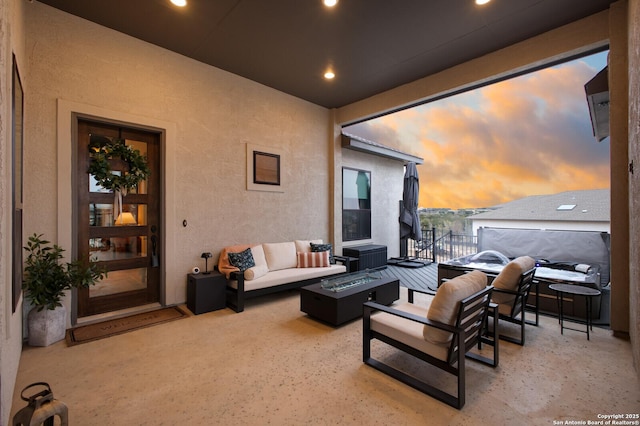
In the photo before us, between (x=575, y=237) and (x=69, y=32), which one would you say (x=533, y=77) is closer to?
(x=575, y=237)

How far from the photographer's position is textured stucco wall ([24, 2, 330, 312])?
9.96ft

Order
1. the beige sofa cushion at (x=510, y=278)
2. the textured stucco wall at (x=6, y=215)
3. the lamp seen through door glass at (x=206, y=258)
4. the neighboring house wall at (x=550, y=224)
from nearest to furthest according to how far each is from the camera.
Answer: the textured stucco wall at (x=6, y=215)
the beige sofa cushion at (x=510, y=278)
the lamp seen through door glass at (x=206, y=258)
the neighboring house wall at (x=550, y=224)

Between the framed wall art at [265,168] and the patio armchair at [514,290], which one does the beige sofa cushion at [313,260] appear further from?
the patio armchair at [514,290]

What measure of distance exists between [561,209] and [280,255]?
765 cm

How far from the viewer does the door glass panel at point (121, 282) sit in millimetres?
→ 3557

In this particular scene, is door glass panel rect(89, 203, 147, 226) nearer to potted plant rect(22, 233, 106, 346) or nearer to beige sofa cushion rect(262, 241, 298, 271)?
potted plant rect(22, 233, 106, 346)

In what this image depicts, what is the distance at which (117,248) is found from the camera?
3686 mm

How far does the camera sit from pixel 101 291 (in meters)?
3.57

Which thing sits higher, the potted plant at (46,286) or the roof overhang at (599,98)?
→ the roof overhang at (599,98)

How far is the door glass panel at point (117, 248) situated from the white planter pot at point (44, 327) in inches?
32.4

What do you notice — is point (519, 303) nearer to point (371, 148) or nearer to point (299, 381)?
point (299, 381)

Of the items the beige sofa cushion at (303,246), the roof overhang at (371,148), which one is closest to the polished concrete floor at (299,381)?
the beige sofa cushion at (303,246)


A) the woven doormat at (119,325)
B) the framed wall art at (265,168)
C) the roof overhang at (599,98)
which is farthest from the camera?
the framed wall art at (265,168)

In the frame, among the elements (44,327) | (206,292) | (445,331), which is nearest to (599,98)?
(445,331)
